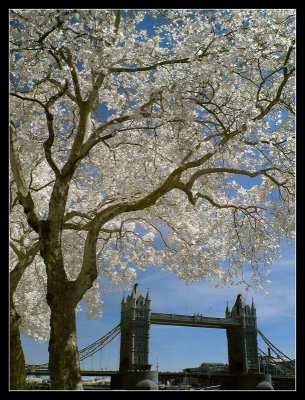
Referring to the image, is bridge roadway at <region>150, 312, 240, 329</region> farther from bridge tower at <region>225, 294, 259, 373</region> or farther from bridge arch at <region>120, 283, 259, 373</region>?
bridge tower at <region>225, 294, 259, 373</region>

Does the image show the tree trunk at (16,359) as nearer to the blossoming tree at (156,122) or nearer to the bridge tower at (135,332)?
the blossoming tree at (156,122)

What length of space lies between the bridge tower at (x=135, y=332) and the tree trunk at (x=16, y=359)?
49520mm

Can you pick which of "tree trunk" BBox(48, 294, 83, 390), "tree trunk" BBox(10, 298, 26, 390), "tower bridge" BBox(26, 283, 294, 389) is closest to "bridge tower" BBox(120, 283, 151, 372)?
"tower bridge" BBox(26, 283, 294, 389)

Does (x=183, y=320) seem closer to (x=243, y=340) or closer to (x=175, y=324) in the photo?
(x=175, y=324)

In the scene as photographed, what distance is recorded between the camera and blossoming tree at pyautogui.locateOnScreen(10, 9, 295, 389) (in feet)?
23.0

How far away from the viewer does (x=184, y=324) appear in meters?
62.3

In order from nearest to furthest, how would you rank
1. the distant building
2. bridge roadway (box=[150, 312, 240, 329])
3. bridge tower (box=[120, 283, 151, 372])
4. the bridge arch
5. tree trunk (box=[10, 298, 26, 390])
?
tree trunk (box=[10, 298, 26, 390]) → bridge tower (box=[120, 283, 151, 372]) → the bridge arch → bridge roadway (box=[150, 312, 240, 329]) → the distant building

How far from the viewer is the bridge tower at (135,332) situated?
55500mm

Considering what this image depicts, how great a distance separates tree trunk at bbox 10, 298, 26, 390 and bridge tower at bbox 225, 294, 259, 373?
2270 inches

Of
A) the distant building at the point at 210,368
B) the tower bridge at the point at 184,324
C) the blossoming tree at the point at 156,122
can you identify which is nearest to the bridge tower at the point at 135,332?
the tower bridge at the point at 184,324

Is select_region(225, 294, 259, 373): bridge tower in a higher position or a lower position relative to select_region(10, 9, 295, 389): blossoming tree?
lower
